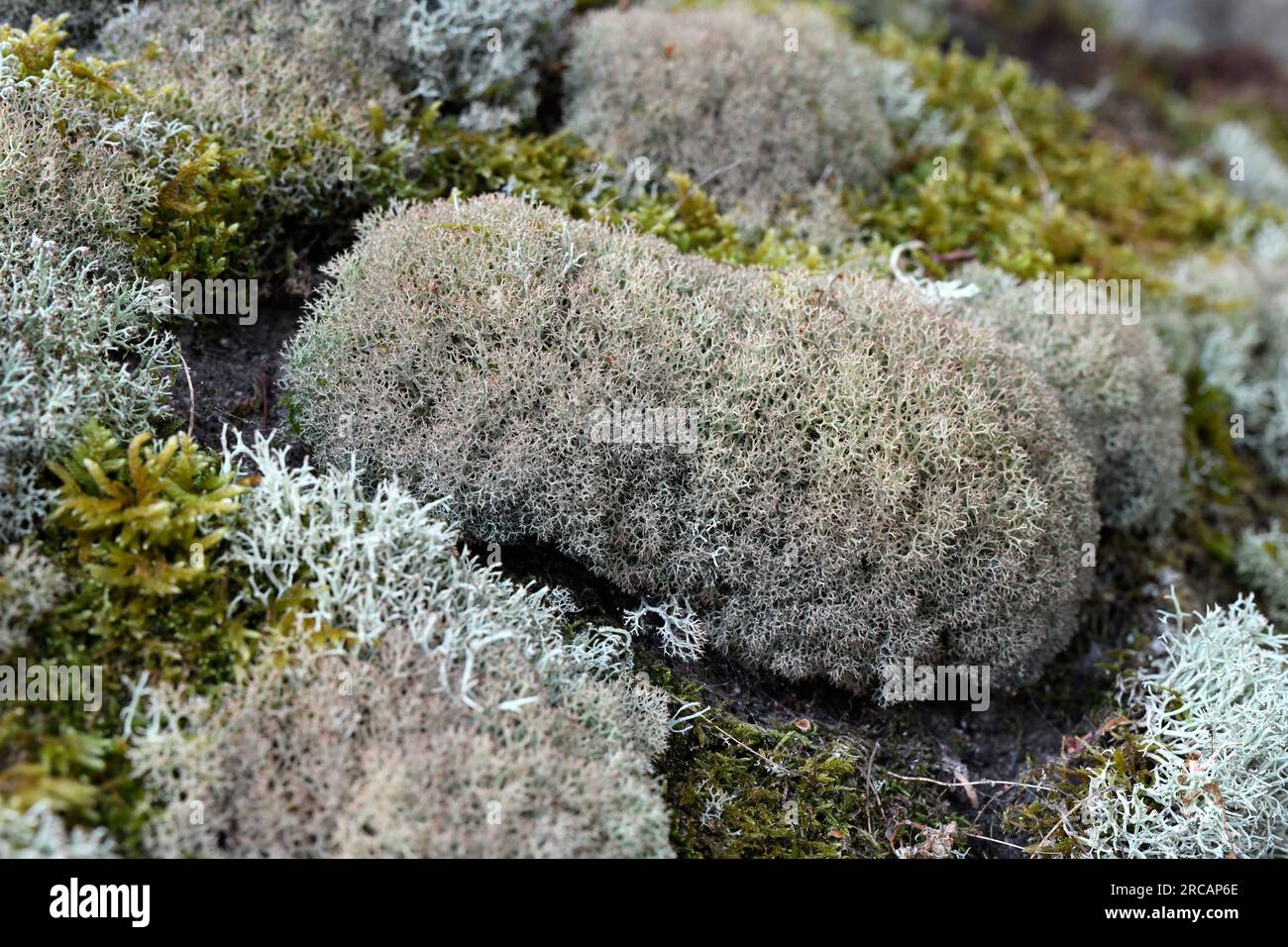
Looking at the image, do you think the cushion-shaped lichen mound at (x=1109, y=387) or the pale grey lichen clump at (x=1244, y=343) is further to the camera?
the pale grey lichen clump at (x=1244, y=343)

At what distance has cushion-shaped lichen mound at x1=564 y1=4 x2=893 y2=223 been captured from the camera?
513cm

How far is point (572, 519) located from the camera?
3.60 meters

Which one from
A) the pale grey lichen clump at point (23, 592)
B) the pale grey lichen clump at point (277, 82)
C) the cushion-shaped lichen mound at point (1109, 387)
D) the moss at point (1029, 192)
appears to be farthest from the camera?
the moss at point (1029, 192)

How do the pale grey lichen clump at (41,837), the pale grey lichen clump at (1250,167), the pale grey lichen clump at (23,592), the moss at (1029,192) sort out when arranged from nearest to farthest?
the pale grey lichen clump at (41,837) < the pale grey lichen clump at (23,592) < the moss at (1029,192) < the pale grey lichen clump at (1250,167)

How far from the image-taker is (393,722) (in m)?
2.84

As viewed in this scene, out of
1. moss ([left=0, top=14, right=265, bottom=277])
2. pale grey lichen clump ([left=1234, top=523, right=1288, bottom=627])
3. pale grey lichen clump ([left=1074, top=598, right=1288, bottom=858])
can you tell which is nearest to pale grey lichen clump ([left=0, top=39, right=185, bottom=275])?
moss ([left=0, top=14, right=265, bottom=277])

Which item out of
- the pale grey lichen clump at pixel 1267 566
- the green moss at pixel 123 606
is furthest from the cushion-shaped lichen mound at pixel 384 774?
the pale grey lichen clump at pixel 1267 566

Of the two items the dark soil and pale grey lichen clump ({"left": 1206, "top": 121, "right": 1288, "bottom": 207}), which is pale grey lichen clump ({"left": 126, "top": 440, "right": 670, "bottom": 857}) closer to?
the dark soil

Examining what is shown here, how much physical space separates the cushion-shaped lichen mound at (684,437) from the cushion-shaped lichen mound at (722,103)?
58.8 inches

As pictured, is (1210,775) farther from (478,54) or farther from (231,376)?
(478,54)

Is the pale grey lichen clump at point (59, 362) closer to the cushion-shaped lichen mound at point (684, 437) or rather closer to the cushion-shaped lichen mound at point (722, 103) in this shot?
the cushion-shaped lichen mound at point (684, 437)

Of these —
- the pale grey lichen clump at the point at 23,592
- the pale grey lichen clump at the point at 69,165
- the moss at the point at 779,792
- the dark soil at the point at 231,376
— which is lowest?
the moss at the point at 779,792

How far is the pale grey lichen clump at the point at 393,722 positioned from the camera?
8.82 feet
